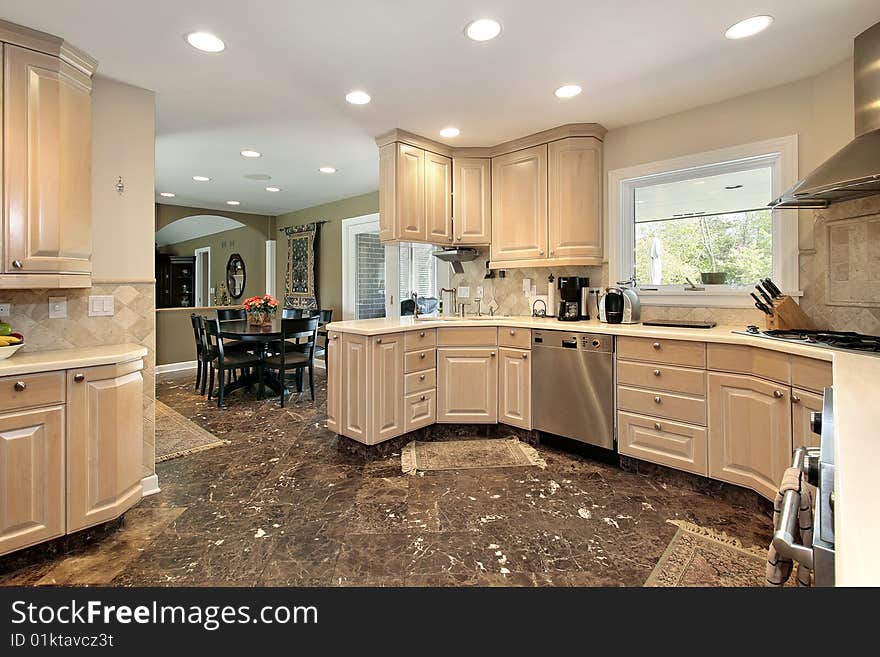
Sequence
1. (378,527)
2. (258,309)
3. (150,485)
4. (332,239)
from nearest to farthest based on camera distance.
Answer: (378,527) → (150,485) → (258,309) → (332,239)

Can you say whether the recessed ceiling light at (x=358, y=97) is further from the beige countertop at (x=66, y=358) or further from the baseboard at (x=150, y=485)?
the baseboard at (x=150, y=485)

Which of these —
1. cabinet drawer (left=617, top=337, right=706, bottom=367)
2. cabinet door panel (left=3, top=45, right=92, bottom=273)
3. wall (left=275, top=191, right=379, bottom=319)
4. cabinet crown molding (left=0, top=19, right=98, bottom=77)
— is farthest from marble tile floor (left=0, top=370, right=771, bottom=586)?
wall (left=275, top=191, right=379, bottom=319)

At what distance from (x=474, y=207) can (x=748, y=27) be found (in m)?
2.23

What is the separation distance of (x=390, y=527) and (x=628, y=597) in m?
1.87

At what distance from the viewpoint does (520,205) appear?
150 inches

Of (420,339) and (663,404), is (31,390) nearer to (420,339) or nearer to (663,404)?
(420,339)

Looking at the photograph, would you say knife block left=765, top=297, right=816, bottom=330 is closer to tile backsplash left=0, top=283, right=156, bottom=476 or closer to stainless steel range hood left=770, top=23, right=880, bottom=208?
stainless steel range hood left=770, top=23, right=880, bottom=208

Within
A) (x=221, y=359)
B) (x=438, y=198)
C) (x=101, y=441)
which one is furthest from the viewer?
(x=221, y=359)

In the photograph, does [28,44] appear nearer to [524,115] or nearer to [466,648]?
[524,115]

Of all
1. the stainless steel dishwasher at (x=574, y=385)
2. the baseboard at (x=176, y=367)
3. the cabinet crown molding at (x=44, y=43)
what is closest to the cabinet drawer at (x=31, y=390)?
the cabinet crown molding at (x=44, y=43)

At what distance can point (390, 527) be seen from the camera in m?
2.25

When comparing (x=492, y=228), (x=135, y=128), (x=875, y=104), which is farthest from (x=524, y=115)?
(x=135, y=128)

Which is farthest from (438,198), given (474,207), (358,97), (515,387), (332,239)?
(332,239)

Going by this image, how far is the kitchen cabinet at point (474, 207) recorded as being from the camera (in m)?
4.02
